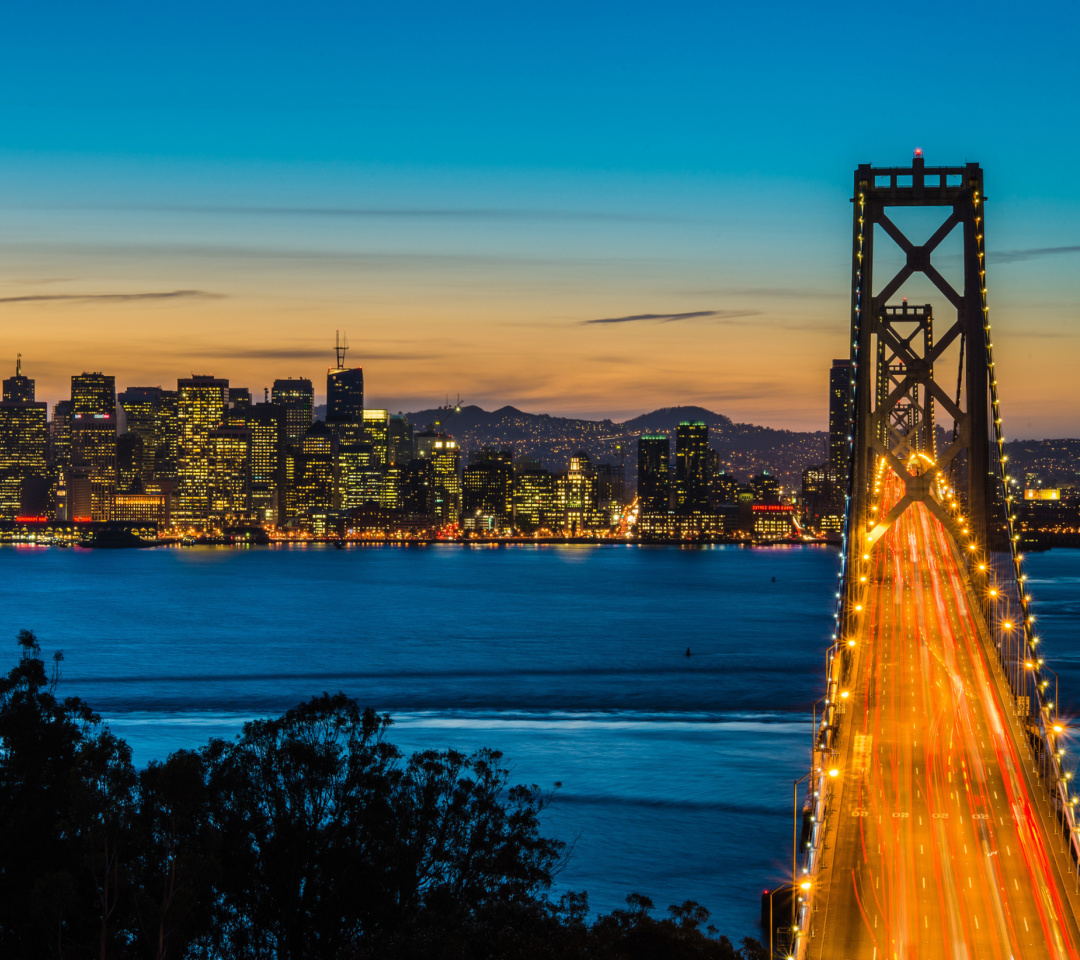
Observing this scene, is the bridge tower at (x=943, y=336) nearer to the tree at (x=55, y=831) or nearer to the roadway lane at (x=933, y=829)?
the roadway lane at (x=933, y=829)

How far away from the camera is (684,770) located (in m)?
33.6

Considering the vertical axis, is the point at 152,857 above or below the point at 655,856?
above

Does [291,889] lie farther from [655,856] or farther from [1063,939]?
[655,856]

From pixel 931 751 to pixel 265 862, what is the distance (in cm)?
1167

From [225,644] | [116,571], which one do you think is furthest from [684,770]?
[116,571]

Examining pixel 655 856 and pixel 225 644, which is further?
pixel 225 644

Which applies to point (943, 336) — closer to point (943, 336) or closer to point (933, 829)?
point (943, 336)

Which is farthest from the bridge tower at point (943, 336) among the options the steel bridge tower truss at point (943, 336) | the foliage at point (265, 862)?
the foliage at point (265, 862)

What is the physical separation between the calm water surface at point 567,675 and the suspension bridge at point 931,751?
149 inches

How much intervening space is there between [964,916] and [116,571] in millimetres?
135101

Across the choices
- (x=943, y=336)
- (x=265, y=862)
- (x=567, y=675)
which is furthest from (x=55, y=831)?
(x=567, y=675)

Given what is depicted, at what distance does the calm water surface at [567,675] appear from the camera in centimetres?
2838

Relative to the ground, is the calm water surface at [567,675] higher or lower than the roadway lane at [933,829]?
lower

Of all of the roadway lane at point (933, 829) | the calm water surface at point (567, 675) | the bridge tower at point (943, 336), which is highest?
the bridge tower at point (943, 336)
